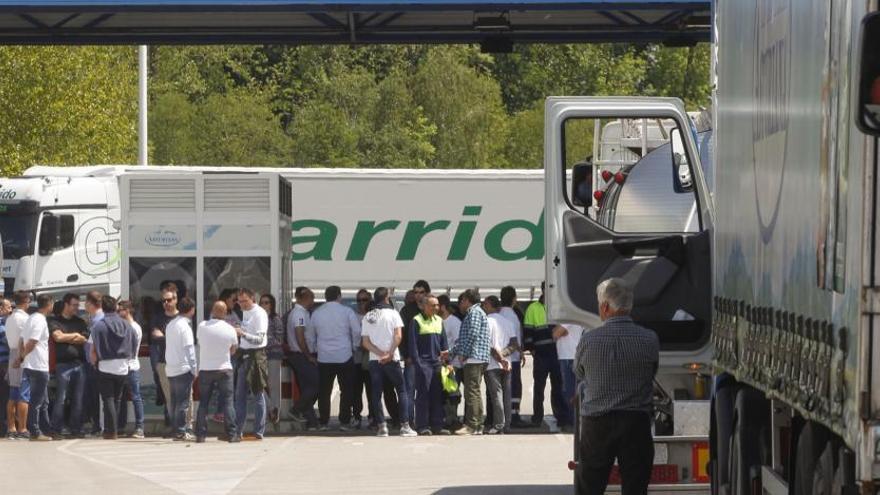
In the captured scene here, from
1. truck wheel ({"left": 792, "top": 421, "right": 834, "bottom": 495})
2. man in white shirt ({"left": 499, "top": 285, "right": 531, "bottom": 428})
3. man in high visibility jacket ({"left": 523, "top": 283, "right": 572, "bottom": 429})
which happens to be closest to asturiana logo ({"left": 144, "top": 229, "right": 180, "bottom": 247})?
man in white shirt ({"left": 499, "top": 285, "right": 531, "bottom": 428})

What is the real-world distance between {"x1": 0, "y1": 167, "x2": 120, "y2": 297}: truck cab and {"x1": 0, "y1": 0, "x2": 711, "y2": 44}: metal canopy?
9.67m

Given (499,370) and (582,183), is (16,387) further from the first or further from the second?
(582,183)

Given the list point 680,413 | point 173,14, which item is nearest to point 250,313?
point 173,14

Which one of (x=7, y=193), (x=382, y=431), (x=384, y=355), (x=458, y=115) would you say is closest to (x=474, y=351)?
(x=384, y=355)

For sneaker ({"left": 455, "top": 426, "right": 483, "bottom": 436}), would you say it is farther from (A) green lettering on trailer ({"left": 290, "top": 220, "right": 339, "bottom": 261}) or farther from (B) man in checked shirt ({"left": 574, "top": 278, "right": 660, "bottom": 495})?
(A) green lettering on trailer ({"left": 290, "top": 220, "right": 339, "bottom": 261})

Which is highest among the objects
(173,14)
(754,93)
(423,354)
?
(173,14)

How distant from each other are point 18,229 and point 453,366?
12155mm

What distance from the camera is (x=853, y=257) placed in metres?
5.93

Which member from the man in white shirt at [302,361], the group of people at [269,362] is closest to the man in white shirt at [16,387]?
the group of people at [269,362]

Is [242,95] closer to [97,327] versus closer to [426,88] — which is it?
[426,88]

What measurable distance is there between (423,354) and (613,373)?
11.8 m

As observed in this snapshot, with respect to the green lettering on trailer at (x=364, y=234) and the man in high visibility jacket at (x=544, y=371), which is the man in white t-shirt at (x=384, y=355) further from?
the green lettering on trailer at (x=364, y=234)

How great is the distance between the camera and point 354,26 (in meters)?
21.0

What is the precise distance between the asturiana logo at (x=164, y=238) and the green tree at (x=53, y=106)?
2083 cm
